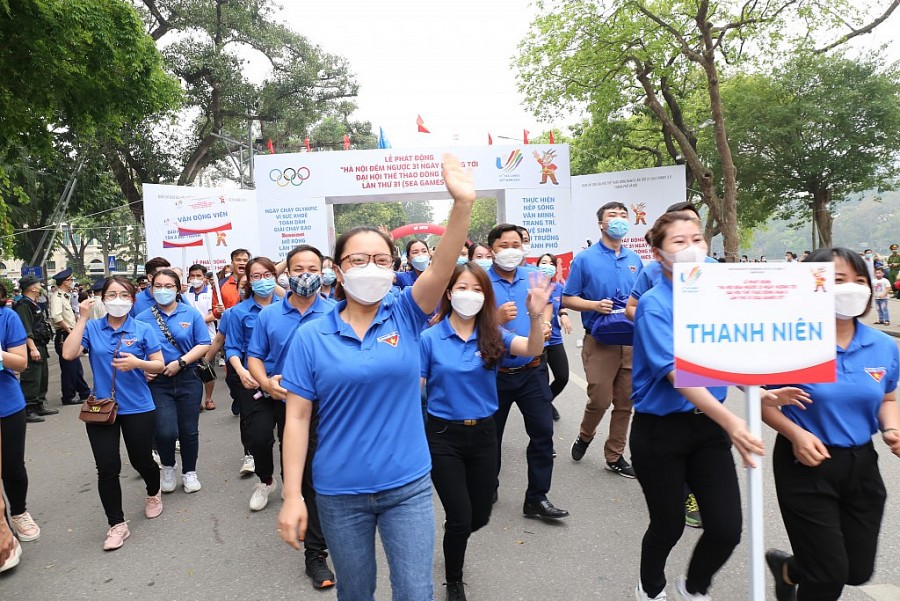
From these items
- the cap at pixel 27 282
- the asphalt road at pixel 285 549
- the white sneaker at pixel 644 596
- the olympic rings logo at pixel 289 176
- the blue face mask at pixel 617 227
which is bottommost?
the asphalt road at pixel 285 549

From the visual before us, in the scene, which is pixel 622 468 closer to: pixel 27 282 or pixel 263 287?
pixel 263 287

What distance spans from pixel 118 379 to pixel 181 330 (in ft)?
2.80

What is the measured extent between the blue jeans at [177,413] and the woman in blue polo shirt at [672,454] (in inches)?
139

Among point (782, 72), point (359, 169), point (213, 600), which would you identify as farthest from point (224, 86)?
point (213, 600)

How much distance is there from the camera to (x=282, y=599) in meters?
3.29

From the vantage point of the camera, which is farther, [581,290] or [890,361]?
[581,290]

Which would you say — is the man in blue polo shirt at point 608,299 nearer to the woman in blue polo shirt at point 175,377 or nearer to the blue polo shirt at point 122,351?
the woman in blue polo shirt at point 175,377

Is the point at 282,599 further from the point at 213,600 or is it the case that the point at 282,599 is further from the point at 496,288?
the point at 496,288

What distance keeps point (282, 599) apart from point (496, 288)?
2.30 m

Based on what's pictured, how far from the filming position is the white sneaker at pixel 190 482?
5.12m

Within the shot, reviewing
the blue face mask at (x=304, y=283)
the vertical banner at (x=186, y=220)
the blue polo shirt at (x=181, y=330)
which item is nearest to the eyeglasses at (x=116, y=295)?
the blue polo shirt at (x=181, y=330)

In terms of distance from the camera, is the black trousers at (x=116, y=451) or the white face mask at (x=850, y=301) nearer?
the white face mask at (x=850, y=301)

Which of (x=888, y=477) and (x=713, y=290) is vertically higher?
(x=713, y=290)

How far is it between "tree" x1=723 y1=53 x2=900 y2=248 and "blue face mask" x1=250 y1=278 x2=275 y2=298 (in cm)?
2193
